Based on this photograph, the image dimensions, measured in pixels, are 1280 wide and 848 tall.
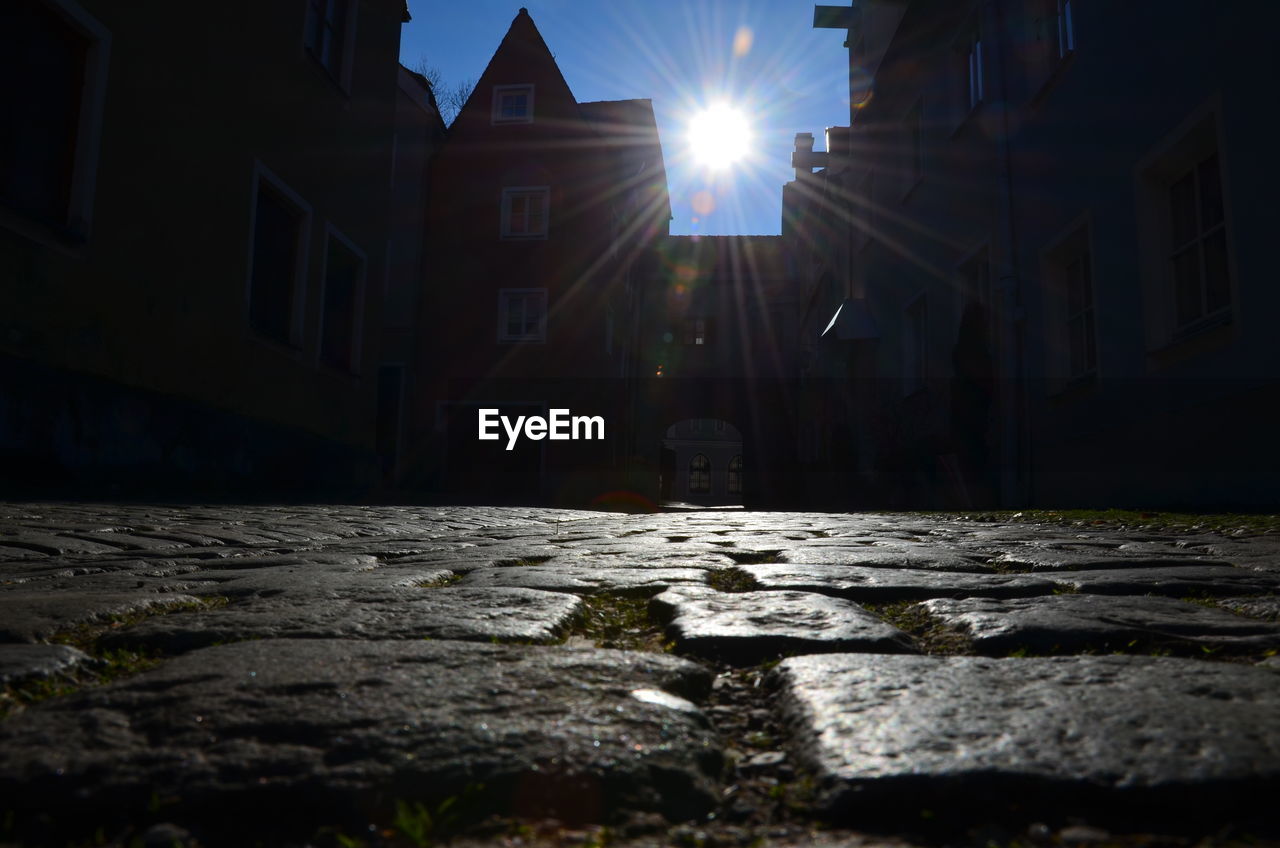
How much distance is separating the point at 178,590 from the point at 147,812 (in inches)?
65.9

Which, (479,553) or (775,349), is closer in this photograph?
(479,553)

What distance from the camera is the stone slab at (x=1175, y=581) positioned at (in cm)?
249

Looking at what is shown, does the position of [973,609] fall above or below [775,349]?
below

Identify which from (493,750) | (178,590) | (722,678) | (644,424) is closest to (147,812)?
(493,750)

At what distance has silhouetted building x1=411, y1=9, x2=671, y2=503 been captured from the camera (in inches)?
831

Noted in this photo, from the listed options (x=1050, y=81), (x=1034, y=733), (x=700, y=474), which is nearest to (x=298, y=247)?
(x=1050, y=81)

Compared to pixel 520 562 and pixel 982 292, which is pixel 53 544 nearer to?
pixel 520 562

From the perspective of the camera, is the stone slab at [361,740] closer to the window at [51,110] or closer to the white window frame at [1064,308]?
the window at [51,110]

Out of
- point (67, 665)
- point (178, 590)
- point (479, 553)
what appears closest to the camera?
point (67, 665)

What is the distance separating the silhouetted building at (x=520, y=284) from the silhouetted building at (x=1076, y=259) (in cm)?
750

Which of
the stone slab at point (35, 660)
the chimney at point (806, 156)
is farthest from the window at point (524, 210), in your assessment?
the stone slab at point (35, 660)

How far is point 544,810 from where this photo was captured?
3.07 ft

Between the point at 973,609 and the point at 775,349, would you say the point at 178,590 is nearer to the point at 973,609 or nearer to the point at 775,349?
the point at 973,609

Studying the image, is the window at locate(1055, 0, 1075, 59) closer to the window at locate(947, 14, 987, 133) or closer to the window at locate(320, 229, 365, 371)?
the window at locate(947, 14, 987, 133)
